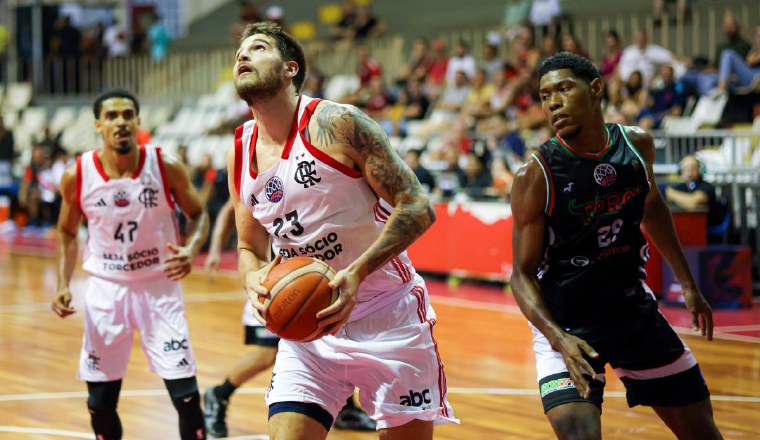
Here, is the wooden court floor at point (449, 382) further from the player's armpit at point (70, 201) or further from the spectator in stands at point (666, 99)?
the spectator in stands at point (666, 99)

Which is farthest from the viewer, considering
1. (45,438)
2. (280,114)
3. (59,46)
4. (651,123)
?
(59,46)

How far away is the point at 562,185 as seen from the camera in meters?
4.20

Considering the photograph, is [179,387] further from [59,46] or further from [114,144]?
[59,46]

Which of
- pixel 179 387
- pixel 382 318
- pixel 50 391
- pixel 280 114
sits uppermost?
pixel 280 114

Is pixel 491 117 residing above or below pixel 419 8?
below

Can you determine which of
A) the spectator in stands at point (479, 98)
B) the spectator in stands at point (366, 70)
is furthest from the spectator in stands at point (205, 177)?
the spectator in stands at point (479, 98)

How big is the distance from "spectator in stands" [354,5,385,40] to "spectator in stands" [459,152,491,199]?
751cm

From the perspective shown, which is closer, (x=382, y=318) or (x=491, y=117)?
(x=382, y=318)

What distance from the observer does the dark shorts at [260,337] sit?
6594mm

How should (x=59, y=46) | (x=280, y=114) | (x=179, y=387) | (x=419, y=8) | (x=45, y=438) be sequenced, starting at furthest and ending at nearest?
(x=59, y=46), (x=419, y=8), (x=45, y=438), (x=179, y=387), (x=280, y=114)

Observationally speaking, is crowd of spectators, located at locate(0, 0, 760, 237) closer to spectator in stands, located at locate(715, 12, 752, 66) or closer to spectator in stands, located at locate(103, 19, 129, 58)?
spectator in stands, located at locate(715, 12, 752, 66)

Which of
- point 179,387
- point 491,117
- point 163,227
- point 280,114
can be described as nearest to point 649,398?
point 280,114

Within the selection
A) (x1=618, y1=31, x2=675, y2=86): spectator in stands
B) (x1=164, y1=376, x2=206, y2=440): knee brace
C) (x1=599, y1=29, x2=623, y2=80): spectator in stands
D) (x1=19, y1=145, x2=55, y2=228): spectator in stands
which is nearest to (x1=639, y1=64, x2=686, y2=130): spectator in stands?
(x1=618, y1=31, x2=675, y2=86): spectator in stands

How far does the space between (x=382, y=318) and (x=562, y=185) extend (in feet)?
2.69
